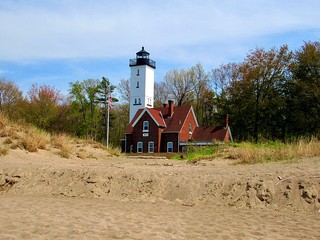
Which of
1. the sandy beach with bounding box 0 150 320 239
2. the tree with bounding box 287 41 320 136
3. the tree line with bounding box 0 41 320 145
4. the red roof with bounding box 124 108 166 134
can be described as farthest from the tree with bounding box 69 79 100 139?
the sandy beach with bounding box 0 150 320 239

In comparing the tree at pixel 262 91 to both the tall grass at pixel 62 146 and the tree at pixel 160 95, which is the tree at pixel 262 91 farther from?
the tall grass at pixel 62 146

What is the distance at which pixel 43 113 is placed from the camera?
56.9 m

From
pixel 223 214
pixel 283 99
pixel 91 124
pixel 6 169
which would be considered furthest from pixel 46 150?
pixel 91 124

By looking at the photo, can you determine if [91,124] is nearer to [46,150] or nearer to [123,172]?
[46,150]

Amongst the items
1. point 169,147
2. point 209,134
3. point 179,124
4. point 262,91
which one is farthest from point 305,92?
point 169,147

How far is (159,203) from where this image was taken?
31.0 feet

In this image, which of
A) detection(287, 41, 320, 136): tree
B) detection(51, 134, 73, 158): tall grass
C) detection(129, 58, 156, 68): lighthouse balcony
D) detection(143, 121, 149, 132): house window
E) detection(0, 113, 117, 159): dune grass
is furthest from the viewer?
detection(129, 58, 156, 68): lighthouse balcony

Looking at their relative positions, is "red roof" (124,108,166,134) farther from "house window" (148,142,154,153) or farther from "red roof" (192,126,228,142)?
"red roof" (192,126,228,142)

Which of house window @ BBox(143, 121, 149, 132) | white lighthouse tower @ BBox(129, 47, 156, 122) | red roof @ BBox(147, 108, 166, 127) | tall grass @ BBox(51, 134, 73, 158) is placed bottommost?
tall grass @ BBox(51, 134, 73, 158)

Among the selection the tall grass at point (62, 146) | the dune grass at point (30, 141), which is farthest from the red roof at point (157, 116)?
the tall grass at point (62, 146)

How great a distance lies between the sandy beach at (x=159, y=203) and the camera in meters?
6.34

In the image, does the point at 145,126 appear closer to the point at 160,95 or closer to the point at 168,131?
the point at 168,131

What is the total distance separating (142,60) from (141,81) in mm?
3843

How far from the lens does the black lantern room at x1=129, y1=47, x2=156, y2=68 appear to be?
61438mm
